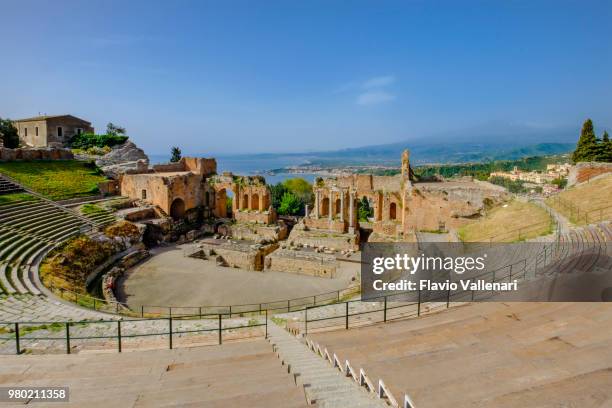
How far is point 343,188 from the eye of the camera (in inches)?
1226

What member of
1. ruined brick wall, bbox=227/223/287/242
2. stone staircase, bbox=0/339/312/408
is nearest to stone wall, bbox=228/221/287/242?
ruined brick wall, bbox=227/223/287/242

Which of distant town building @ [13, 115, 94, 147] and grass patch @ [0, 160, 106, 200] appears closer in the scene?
grass patch @ [0, 160, 106, 200]

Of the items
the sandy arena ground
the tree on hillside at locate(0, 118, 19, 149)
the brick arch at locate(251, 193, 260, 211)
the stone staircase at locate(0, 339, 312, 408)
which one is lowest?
the sandy arena ground

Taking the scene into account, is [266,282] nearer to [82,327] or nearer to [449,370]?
[82,327]

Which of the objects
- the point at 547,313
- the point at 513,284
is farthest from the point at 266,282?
the point at 547,313

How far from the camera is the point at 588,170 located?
26.5 meters

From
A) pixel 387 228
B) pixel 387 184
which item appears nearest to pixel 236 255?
pixel 387 228

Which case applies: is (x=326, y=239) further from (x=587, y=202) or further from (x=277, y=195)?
(x=277, y=195)

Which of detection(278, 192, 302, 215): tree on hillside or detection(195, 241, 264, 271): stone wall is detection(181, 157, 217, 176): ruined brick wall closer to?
detection(195, 241, 264, 271): stone wall

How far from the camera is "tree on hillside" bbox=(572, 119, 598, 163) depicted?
118 ft

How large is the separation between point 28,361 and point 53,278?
38.7 feet

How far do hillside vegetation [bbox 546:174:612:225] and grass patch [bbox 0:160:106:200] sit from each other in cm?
3427

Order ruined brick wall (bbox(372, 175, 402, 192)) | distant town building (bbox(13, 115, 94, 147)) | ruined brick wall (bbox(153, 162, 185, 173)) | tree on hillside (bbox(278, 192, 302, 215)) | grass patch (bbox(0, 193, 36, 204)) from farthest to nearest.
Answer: tree on hillside (bbox(278, 192, 302, 215)) → distant town building (bbox(13, 115, 94, 147)) → ruined brick wall (bbox(153, 162, 185, 173)) → ruined brick wall (bbox(372, 175, 402, 192)) → grass patch (bbox(0, 193, 36, 204))

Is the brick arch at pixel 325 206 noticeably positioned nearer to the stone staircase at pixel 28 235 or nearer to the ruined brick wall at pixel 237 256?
the ruined brick wall at pixel 237 256
